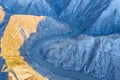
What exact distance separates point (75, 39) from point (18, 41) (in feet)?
54.5

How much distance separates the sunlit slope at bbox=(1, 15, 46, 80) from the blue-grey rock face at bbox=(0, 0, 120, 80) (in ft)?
6.16

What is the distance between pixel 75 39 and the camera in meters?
94.2

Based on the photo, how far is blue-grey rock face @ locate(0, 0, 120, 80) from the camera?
84750 mm

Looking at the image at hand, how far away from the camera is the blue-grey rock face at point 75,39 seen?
84.8m

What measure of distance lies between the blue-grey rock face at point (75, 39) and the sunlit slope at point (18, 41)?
188 cm

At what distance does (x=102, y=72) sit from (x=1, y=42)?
97.3 ft

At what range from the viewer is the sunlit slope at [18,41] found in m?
82.8

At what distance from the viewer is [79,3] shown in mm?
125438

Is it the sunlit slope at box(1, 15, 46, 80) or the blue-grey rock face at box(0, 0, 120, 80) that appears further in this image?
the blue-grey rock face at box(0, 0, 120, 80)

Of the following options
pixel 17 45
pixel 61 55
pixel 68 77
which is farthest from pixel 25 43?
pixel 68 77

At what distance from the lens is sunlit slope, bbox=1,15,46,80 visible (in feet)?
271

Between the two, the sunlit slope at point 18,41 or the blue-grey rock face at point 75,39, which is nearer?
the sunlit slope at point 18,41

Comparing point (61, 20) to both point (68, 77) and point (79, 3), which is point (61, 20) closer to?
point (79, 3)

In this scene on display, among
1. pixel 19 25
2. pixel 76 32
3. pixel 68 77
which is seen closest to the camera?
pixel 68 77
